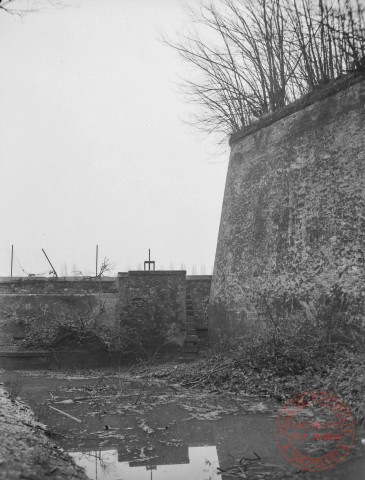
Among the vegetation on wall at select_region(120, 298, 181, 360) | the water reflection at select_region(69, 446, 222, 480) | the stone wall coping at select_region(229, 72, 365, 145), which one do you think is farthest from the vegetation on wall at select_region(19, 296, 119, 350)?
the water reflection at select_region(69, 446, 222, 480)

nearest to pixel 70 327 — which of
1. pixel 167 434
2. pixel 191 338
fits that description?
pixel 191 338

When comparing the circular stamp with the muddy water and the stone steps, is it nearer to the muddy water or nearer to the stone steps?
the muddy water

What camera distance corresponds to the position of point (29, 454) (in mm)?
3273


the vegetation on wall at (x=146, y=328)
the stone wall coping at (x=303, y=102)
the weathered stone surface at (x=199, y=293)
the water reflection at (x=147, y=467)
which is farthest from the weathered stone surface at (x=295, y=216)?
the water reflection at (x=147, y=467)

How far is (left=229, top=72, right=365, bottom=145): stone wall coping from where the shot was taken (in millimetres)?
7621

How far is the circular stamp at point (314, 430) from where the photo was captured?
11.4ft

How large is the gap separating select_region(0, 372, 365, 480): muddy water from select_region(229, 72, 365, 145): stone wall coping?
5527mm

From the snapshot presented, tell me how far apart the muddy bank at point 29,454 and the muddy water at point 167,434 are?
0.19 m

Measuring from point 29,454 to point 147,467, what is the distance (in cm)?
93

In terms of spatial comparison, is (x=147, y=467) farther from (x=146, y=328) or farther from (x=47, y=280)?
(x=47, y=280)

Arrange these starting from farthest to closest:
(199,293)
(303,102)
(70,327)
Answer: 1. (199,293)
2. (70,327)
3. (303,102)

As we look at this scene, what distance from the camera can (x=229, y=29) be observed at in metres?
10.2

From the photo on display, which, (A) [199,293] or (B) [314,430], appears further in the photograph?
(A) [199,293]

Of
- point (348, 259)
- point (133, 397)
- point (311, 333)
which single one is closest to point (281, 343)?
point (311, 333)
